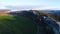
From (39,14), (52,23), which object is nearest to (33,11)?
(39,14)

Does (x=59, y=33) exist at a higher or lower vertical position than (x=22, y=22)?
lower

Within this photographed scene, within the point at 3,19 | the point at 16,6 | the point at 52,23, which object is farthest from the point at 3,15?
the point at 52,23

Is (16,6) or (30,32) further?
(16,6)

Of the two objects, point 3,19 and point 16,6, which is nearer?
point 3,19

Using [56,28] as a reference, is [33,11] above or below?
above

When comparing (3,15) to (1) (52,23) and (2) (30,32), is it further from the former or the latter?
(1) (52,23)

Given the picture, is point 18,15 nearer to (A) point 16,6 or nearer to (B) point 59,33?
(A) point 16,6
